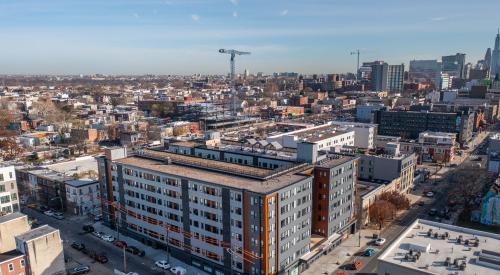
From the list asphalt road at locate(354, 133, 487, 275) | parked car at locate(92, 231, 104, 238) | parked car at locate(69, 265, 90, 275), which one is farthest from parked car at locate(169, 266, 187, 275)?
asphalt road at locate(354, 133, 487, 275)

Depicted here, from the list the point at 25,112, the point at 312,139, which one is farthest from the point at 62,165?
the point at 25,112

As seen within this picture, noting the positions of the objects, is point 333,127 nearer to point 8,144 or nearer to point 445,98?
point 8,144

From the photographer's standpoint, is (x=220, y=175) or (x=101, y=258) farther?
(x=101, y=258)

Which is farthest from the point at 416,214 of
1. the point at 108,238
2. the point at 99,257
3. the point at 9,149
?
the point at 9,149

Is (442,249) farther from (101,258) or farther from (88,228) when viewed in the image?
(88,228)

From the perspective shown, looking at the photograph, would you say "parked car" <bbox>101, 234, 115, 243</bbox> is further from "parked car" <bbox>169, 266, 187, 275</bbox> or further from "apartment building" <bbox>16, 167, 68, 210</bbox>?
"apartment building" <bbox>16, 167, 68, 210</bbox>
